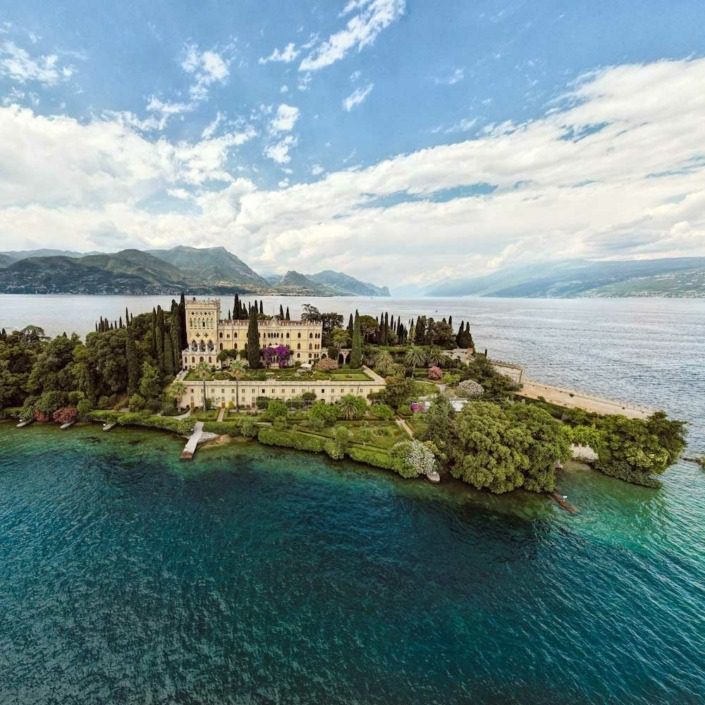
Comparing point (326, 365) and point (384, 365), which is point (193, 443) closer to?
point (326, 365)

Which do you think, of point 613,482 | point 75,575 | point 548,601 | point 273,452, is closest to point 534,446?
point 613,482

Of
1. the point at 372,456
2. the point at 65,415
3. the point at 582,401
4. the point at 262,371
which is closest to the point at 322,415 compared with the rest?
the point at 372,456

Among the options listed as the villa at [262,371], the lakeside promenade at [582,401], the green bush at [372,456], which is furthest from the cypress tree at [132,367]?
the lakeside promenade at [582,401]

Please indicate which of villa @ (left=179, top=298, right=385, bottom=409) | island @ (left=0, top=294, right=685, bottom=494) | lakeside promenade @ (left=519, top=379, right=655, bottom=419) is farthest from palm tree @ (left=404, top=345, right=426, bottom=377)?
lakeside promenade @ (left=519, top=379, right=655, bottom=419)

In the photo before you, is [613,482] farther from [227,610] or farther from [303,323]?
[303,323]

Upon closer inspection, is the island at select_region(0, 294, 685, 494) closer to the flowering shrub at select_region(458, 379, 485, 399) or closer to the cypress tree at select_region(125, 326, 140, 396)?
the cypress tree at select_region(125, 326, 140, 396)

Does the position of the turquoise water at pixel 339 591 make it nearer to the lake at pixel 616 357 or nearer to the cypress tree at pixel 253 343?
the cypress tree at pixel 253 343
